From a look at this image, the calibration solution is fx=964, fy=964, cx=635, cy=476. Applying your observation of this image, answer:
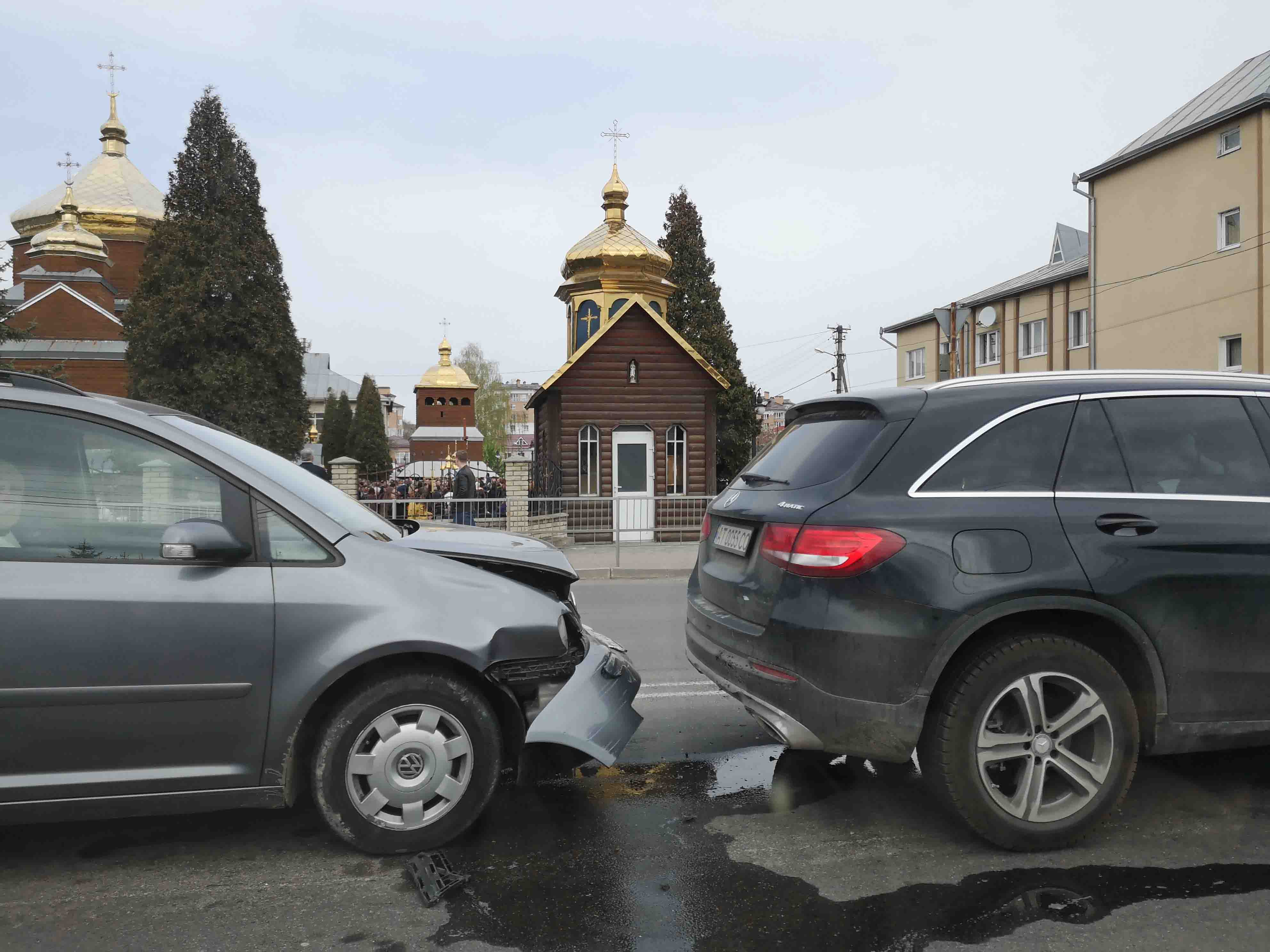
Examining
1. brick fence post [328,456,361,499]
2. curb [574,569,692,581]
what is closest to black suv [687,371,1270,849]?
curb [574,569,692,581]

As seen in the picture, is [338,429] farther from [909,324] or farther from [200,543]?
[200,543]

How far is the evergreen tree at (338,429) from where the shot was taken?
85.3 metres

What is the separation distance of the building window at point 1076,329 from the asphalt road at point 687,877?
124 ft

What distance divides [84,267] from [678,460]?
3859 cm

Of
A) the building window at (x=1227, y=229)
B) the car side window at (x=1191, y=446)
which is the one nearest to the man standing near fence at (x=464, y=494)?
the car side window at (x=1191, y=446)

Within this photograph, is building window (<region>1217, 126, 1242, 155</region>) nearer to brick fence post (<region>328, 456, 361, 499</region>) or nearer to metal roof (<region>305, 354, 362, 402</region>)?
brick fence post (<region>328, 456, 361, 499</region>)

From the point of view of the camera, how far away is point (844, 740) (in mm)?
3482

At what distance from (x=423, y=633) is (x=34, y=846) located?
1735 millimetres

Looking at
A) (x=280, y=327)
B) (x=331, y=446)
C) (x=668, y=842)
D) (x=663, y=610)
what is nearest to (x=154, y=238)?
(x=280, y=327)

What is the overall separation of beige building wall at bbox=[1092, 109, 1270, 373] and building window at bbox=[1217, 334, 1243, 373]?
11 centimetres

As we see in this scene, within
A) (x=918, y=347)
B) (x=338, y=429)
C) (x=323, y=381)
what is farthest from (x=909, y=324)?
(x=323, y=381)

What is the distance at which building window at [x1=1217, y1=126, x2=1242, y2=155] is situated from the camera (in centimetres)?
2781

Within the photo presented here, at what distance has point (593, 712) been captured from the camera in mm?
Result: 3783

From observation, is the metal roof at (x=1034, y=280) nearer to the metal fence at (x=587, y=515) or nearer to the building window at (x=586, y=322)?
the building window at (x=586, y=322)
